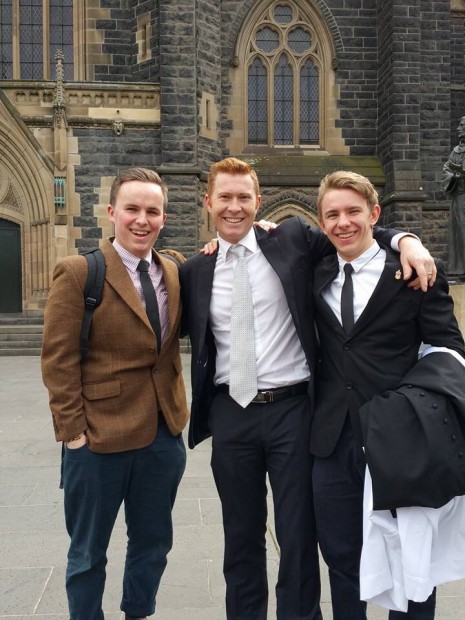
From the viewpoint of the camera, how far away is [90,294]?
90.4 inches

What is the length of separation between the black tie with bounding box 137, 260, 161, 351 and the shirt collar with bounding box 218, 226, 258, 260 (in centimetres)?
33

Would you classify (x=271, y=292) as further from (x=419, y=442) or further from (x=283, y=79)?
(x=283, y=79)

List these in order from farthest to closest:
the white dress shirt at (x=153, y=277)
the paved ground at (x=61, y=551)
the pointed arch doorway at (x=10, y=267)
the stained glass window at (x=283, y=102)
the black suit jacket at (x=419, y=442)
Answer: the stained glass window at (x=283, y=102) < the pointed arch doorway at (x=10, y=267) < the paved ground at (x=61, y=551) < the white dress shirt at (x=153, y=277) < the black suit jacket at (x=419, y=442)

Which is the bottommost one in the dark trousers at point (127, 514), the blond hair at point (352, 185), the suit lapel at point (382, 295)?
the dark trousers at point (127, 514)

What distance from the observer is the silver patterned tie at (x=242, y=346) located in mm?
2346

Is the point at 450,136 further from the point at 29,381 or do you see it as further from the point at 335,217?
the point at 335,217

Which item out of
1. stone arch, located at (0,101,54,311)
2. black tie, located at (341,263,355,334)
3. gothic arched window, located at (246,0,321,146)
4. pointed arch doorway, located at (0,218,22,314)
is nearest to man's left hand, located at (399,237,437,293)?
black tie, located at (341,263,355,334)

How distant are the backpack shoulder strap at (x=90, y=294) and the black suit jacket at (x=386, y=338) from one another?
91 cm

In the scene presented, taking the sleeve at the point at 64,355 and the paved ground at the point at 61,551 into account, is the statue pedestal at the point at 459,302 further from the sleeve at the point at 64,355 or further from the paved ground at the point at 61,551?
the sleeve at the point at 64,355

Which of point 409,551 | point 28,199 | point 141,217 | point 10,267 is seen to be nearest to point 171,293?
point 141,217

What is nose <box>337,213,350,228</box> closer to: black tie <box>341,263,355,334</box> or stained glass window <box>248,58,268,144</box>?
black tie <box>341,263,355,334</box>

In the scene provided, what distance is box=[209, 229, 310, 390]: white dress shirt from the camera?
7.84 ft

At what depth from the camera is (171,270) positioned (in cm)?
258

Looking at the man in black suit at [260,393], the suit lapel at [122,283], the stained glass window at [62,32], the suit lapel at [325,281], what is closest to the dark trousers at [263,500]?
the man in black suit at [260,393]
